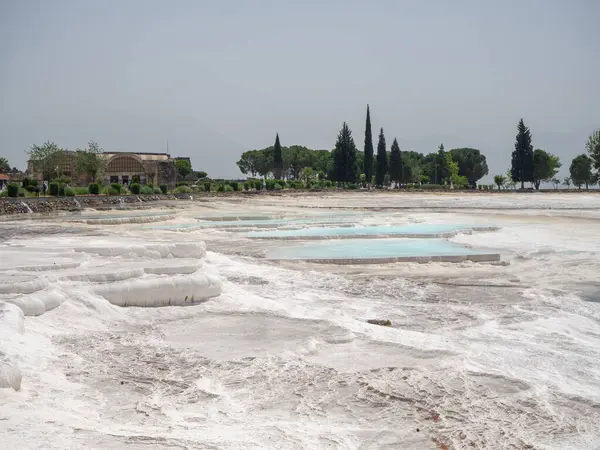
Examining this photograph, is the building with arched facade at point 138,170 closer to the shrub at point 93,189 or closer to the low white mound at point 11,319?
the shrub at point 93,189

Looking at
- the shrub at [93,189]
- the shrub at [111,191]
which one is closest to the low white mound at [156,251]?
the shrub at [93,189]

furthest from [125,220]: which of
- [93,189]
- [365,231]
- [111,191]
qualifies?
[111,191]

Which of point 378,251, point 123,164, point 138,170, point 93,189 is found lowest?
point 378,251

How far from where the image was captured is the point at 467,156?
354 ft

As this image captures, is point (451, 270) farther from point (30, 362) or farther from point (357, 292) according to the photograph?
point (30, 362)

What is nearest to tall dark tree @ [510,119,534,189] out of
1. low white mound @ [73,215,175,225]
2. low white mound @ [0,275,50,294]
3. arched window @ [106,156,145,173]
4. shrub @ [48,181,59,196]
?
arched window @ [106,156,145,173]

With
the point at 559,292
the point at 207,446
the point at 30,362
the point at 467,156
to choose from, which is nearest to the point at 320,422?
the point at 207,446

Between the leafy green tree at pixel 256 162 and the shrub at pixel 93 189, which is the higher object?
the leafy green tree at pixel 256 162

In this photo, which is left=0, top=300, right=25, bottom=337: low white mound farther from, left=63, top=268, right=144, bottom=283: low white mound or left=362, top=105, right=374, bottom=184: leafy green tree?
left=362, top=105, right=374, bottom=184: leafy green tree

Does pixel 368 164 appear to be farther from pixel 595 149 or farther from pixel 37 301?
pixel 37 301

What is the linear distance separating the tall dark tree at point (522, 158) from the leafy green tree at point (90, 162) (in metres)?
44.8

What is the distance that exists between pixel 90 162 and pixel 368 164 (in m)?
30.6

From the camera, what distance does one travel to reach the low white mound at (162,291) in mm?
6645

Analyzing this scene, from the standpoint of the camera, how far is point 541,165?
8781 centimetres
